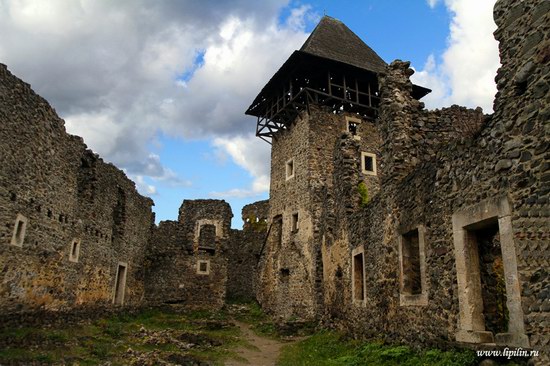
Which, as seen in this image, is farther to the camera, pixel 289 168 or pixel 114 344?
pixel 289 168

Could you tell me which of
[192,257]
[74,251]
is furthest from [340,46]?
[74,251]

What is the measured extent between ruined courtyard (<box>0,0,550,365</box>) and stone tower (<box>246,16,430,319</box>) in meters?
0.10

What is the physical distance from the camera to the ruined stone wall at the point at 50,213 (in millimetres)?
11164

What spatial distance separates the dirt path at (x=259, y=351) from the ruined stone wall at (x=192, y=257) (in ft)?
18.6

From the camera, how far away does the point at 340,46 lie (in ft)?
81.3

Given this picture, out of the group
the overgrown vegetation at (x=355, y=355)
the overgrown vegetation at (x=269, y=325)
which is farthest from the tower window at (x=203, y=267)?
the overgrown vegetation at (x=355, y=355)

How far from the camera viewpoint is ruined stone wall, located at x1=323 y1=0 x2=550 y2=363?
5.25m

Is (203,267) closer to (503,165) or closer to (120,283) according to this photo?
(120,283)

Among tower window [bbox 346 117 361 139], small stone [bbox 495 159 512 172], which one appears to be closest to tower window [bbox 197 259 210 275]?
tower window [bbox 346 117 361 139]

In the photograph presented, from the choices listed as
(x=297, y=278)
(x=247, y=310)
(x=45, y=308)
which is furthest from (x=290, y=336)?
(x=45, y=308)

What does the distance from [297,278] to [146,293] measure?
25.9 ft

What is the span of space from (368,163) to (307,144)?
3.46m

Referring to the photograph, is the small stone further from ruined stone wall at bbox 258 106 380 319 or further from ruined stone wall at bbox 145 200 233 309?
Result: ruined stone wall at bbox 145 200 233 309

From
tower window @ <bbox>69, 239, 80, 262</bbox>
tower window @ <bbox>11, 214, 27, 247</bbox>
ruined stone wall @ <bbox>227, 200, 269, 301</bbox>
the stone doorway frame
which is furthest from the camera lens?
ruined stone wall @ <bbox>227, 200, 269, 301</bbox>
